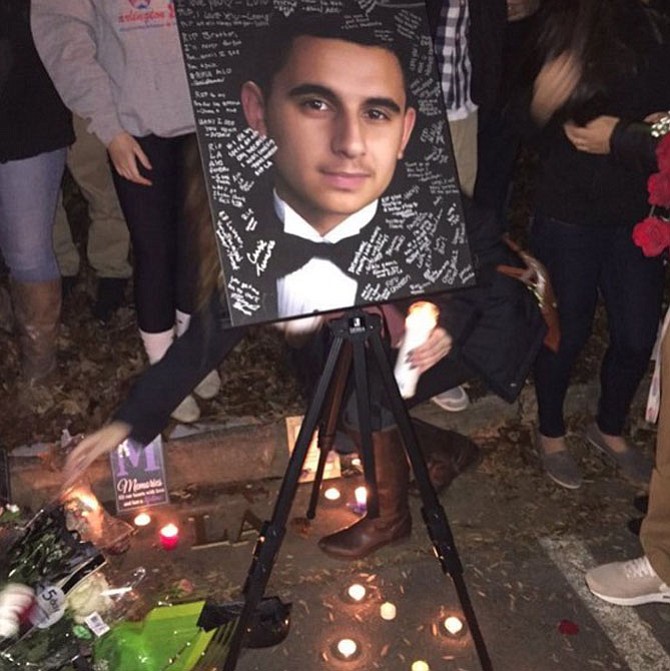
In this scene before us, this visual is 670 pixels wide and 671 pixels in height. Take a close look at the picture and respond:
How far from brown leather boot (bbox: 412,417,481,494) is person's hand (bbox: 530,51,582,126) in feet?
4.57

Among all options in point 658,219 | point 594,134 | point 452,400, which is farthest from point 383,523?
point 594,134

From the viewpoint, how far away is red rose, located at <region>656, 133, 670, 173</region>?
3.03m

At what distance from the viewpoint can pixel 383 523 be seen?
3646 mm

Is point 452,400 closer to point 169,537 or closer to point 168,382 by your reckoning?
point 169,537

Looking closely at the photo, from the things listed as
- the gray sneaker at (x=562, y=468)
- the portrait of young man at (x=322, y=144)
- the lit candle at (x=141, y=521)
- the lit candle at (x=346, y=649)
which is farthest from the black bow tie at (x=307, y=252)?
the gray sneaker at (x=562, y=468)

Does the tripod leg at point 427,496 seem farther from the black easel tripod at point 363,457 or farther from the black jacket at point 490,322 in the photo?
the black jacket at point 490,322

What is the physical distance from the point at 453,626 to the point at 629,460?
125 cm

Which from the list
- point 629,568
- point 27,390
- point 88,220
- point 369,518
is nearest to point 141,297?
point 27,390

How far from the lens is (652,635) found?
332cm

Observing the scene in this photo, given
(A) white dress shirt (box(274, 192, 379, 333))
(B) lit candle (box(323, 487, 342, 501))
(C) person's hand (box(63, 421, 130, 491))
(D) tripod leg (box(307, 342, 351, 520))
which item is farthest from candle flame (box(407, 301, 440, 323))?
(B) lit candle (box(323, 487, 342, 501))

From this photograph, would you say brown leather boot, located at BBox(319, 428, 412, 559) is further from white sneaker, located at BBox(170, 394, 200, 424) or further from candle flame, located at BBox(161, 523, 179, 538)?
white sneaker, located at BBox(170, 394, 200, 424)

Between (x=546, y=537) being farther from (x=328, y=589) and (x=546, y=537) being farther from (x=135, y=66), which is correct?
(x=135, y=66)

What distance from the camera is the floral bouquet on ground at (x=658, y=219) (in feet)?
10.0

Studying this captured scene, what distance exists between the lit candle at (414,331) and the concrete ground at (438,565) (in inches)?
34.8
